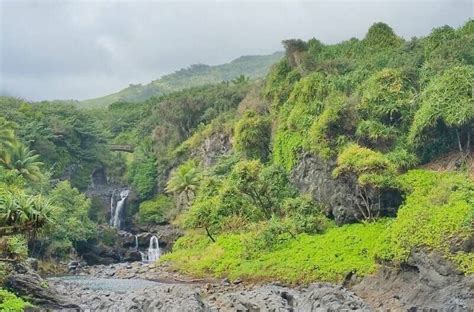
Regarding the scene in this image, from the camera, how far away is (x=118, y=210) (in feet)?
255

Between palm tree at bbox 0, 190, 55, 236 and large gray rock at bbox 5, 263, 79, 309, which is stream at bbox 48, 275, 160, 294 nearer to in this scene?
large gray rock at bbox 5, 263, 79, 309

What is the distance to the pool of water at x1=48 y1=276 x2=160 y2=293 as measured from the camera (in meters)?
44.4

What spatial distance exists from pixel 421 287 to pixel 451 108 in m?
17.1

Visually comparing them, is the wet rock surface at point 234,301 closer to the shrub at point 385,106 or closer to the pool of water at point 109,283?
the pool of water at point 109,283

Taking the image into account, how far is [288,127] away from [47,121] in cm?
3749

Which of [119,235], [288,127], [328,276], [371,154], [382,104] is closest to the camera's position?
[328,276]

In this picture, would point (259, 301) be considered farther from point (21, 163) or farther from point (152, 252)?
point (152, 252)

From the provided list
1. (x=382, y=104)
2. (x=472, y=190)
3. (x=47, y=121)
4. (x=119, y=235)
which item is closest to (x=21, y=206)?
(x=472, y=190)

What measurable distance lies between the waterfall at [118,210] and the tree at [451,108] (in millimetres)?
42565

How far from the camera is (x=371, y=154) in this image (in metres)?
43.5

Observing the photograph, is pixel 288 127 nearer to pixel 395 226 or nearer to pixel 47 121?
pixel 395 226

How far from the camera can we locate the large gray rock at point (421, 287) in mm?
29433

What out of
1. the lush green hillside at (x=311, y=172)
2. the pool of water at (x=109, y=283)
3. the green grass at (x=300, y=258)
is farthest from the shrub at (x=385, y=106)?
the pool of water at (x=109, y=283)

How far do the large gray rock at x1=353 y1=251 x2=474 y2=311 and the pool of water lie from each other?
17.4 meters
